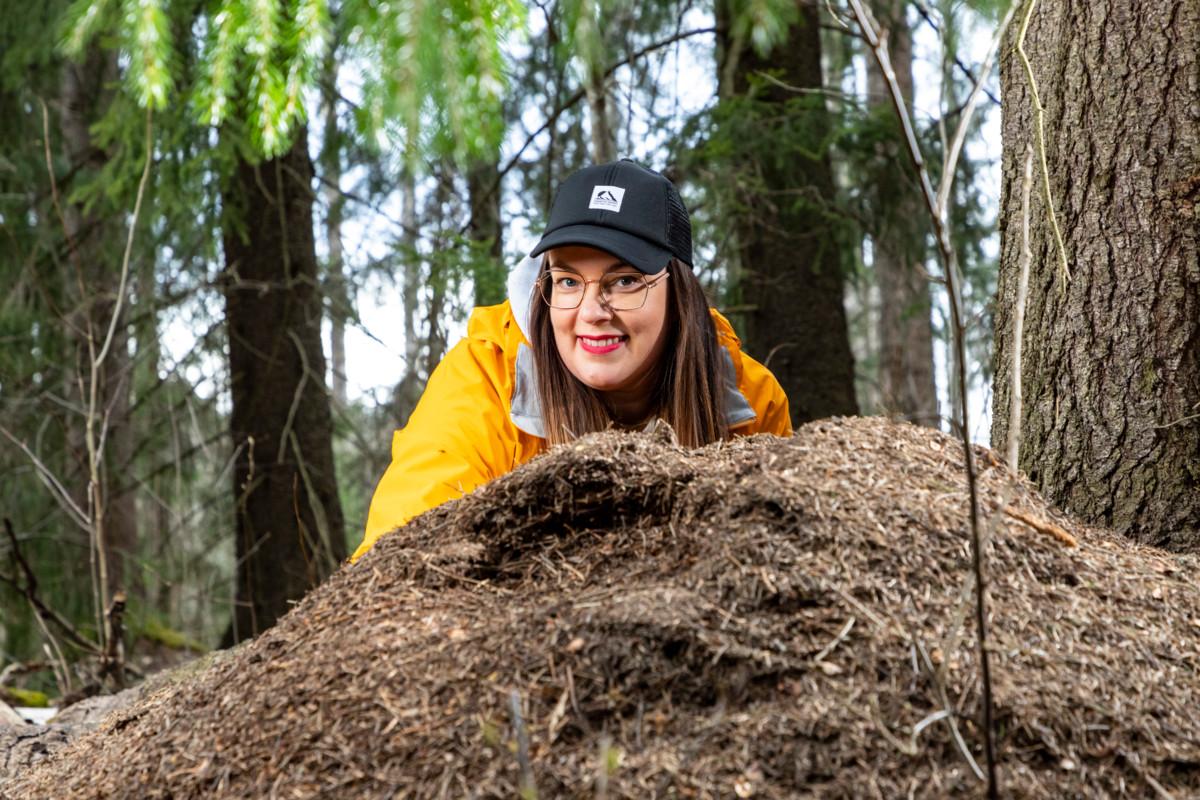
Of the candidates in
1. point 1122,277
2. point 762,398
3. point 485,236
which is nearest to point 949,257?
point 1122,277

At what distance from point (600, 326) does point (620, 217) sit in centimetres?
29

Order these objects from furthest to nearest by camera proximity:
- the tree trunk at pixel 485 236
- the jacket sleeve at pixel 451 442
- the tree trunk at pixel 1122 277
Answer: the tree trunk at pixel 485 236
the jacket sleeve at pixel 451 442
the tree trunk at pixel 1122 277

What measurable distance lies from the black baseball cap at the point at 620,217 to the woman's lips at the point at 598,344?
8.7 inches

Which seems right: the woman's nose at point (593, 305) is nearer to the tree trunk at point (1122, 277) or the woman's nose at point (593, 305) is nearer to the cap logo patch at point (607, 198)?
the cap logo patch at point (607, 198)

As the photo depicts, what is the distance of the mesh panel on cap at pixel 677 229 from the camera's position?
3125 mm

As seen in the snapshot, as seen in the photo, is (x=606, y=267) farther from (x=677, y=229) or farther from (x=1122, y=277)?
(x=1122, y=277)

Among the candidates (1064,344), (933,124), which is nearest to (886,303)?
(933,124)

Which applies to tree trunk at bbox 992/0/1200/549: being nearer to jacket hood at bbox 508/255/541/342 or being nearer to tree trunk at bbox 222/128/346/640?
jacket hood at bbox 508/255/541/342

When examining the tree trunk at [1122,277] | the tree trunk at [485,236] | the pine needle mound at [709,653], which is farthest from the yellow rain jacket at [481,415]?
the tree trunk at [1122,277]

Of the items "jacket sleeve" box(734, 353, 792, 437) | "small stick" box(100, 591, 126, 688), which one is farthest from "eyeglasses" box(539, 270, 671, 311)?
"small stick" box(100, 591, 126, 688)

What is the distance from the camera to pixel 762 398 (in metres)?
3.56

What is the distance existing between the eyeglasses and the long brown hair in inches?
4.4

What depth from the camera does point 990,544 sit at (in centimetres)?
194

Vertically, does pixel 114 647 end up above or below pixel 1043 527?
below
